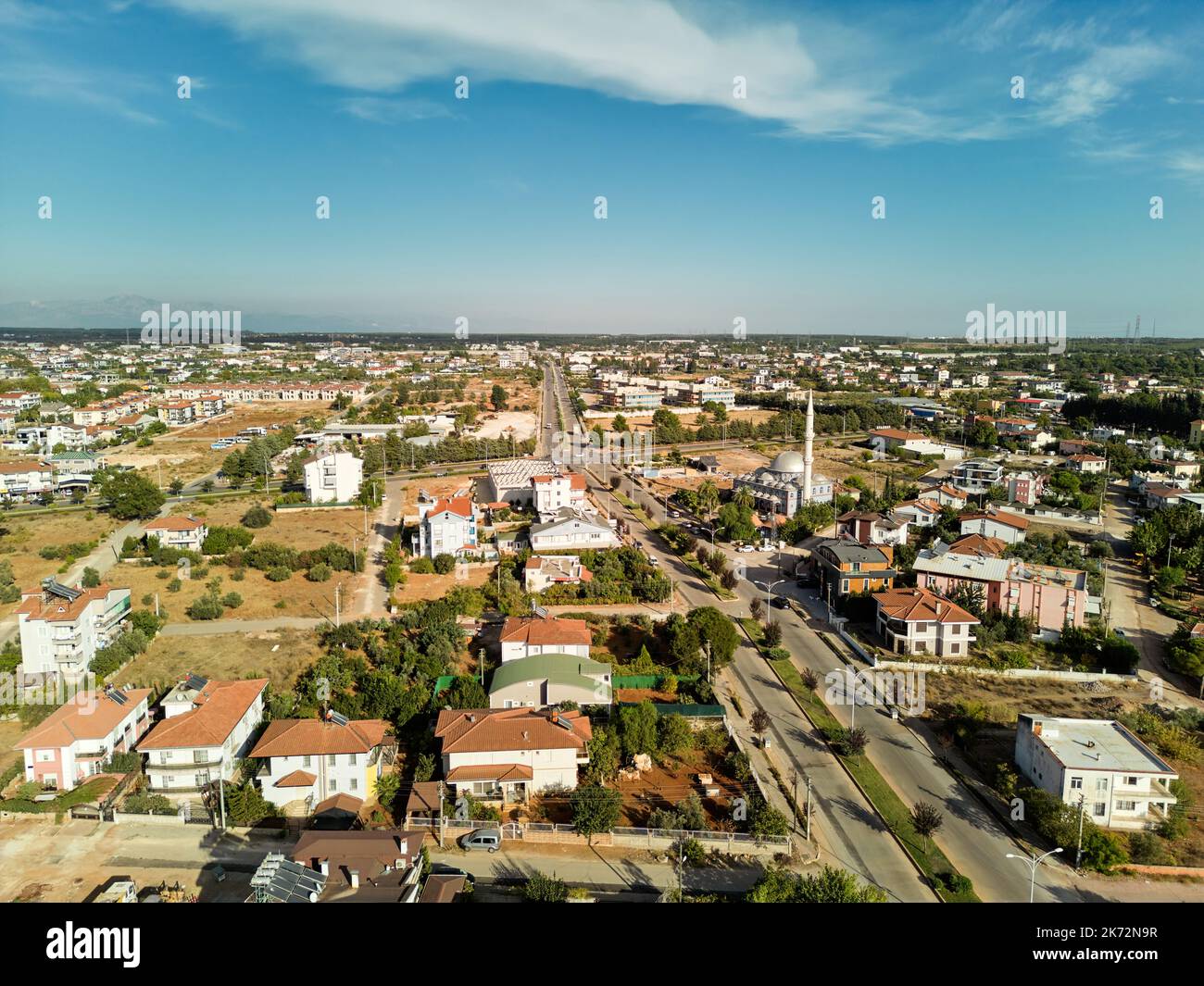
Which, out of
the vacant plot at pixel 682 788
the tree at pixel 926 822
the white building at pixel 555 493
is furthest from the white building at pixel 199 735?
the white building at pixel 555 493

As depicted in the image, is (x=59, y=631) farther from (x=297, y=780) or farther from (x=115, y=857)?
(x=297, y=780)

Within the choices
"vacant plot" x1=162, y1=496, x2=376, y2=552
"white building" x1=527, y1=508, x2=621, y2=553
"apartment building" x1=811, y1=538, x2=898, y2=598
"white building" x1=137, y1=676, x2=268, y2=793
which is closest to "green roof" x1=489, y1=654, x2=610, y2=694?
"white building" x1=137, y1=676, x2=268, y2=793

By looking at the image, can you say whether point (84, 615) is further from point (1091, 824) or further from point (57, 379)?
point (57, 379)

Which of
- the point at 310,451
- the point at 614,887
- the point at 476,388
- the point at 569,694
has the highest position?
the point at 476,388

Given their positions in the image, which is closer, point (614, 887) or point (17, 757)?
point (614, 887)

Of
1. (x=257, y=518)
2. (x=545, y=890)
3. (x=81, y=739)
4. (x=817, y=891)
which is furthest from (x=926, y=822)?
(x=257, y=518)

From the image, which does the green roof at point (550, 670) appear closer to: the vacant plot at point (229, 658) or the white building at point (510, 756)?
the white building at point (510, 756)
